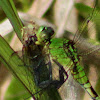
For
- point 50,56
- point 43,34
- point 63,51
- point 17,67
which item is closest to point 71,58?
point 63,51

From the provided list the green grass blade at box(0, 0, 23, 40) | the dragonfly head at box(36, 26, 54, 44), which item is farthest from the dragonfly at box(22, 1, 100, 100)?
the green grass blade at box(0, 0, 23, 40)

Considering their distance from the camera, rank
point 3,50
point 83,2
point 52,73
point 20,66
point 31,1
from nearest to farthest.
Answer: point 3,50, point 20,66, point 52,73, point 83,2, point 31,1

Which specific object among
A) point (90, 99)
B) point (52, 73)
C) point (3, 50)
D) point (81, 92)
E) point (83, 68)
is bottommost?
point (90, 99)

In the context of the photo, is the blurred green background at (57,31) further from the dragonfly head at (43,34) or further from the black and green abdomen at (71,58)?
the dragonfly head at (43,34)

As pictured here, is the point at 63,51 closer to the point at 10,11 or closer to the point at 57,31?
the point at 57,31

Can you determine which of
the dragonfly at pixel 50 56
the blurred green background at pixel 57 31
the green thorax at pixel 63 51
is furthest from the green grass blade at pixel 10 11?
the green thorax at pixel 63 51

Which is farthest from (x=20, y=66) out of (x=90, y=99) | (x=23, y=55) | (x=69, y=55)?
(x=90, y=99)

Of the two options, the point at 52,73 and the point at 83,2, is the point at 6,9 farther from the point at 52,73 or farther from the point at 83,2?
the point at 83,2

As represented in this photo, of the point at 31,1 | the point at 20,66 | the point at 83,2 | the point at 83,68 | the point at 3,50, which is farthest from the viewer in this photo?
the point at 31,1

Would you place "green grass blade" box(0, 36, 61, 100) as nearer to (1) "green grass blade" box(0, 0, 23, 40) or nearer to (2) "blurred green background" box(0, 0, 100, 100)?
(2) "blurred green background" box(0, 0, 100, 100)
